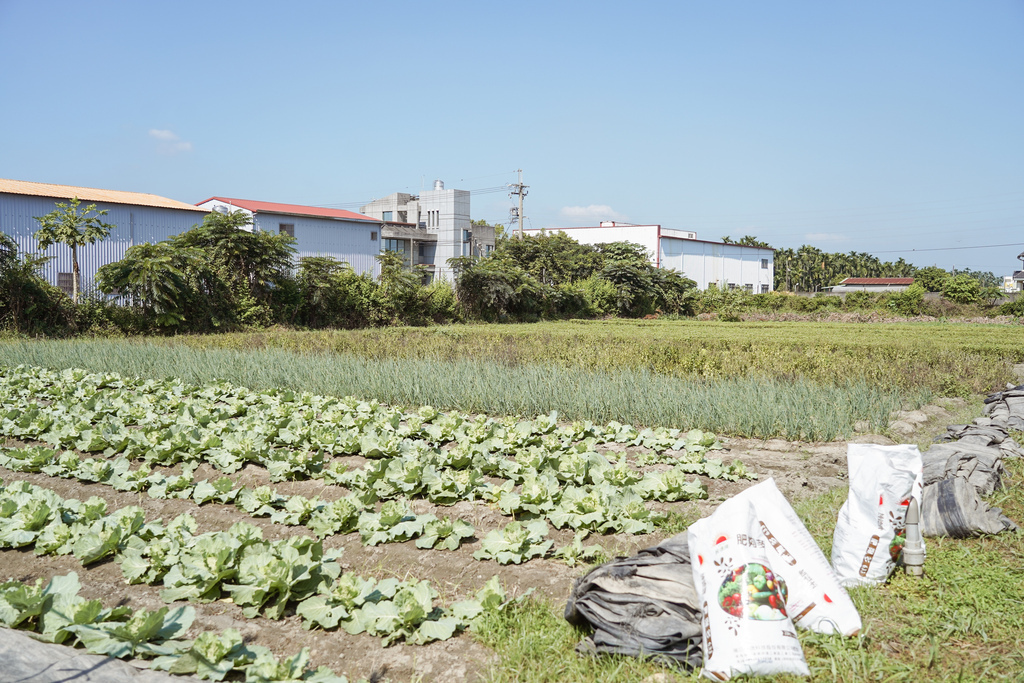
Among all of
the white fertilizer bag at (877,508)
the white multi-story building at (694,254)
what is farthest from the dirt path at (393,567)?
the white multi-story building at (694,254)

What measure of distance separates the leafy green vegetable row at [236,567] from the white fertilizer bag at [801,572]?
47.7 inches

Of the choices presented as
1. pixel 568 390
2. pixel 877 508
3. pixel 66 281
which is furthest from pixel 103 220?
pixel 877 508

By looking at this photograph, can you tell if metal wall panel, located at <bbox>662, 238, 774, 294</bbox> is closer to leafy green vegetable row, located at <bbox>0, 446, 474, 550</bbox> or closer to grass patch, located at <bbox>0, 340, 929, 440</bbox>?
grass patch, located at <bbox>0, 340, 929, 440</bbox>

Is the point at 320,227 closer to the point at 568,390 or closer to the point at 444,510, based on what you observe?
the point at 568,390

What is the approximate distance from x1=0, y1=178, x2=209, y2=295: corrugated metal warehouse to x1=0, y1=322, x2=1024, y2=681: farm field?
17.2 meters

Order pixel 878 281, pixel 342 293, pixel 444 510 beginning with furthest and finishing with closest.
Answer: pixel 878 281, pixel 342 293, pixel 444 510

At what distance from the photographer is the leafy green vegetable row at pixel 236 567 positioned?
2.83 metres

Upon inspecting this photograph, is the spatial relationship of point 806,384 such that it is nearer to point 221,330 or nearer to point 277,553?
point 277,553

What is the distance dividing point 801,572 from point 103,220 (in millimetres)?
27132

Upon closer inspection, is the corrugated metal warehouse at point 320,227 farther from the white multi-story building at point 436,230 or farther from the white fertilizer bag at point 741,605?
the white fertilizer bag at point 741,605

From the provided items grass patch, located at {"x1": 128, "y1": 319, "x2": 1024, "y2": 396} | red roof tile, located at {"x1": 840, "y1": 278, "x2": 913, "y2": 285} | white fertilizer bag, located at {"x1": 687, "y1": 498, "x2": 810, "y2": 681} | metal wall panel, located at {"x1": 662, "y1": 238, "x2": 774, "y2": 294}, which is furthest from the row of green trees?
white fertilizer bag, located at {"x1": 687, "y1": 498, "x2": 810, "y2": 681}

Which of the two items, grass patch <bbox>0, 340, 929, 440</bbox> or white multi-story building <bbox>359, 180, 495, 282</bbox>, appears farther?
white multi-story building <bbox>359, 180, 495, 282</bbox>

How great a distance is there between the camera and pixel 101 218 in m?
23.8

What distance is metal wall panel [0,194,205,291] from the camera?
21625 millimetres
